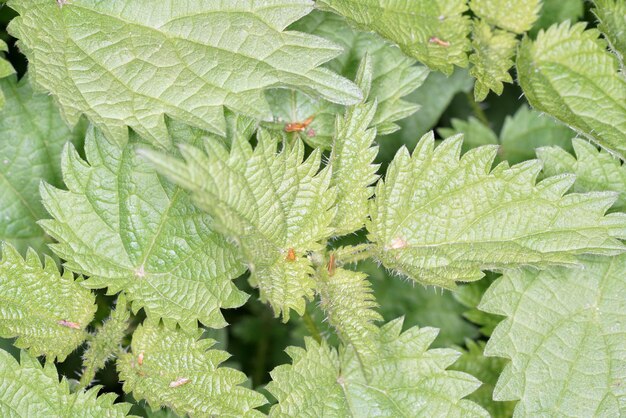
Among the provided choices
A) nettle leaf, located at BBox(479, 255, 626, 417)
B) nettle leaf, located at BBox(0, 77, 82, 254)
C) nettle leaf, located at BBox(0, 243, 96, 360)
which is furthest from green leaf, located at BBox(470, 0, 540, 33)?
nettle leaf, located at BBox(0, 243, 96, 360)

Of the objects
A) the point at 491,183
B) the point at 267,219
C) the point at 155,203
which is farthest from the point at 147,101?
the point at 491,183

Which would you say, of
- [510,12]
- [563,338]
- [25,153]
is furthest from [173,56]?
[563,338]

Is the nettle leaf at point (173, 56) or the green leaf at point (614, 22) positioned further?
the green leaf at point (614, 22)

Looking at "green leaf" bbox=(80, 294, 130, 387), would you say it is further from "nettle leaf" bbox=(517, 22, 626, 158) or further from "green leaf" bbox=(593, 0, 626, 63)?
"green leaf" bbox=(593, 0, 626, 63)

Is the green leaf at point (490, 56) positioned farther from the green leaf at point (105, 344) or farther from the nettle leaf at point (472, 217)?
the green leaf at point (105, 344)

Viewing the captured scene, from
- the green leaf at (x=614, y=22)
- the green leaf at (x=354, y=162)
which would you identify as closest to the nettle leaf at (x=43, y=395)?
the green leaf at (x=354, y=162)
